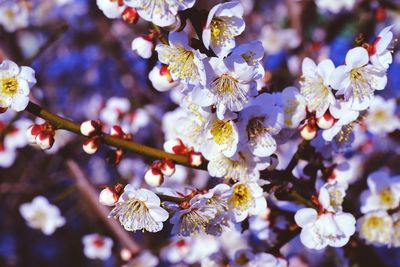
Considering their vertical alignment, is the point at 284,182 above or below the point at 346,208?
above

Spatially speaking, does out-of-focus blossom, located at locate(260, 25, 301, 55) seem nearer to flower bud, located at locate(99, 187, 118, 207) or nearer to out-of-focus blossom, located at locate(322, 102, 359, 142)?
out-of-focus blossom, located at locate(322, 102, 359, 142)

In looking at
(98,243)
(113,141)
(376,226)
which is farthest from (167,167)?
(98,243)

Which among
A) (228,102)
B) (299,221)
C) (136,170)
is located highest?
(228,102)

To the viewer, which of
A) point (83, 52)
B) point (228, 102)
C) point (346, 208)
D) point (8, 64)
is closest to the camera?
point (228, 102)

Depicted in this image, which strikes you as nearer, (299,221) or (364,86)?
(364,86)

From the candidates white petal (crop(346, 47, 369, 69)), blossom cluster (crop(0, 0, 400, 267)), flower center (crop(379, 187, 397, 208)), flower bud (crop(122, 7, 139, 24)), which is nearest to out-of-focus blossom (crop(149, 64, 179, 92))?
blossom cluster (crop(0, 0, 400, 267))

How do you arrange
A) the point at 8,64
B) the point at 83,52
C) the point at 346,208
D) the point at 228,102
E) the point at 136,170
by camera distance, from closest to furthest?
the point at 228,102 → the point at 8,64 → the point at 346,208 → the point at 136,170 → the point at 83,52

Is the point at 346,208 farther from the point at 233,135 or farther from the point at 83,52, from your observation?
the point at 83,52

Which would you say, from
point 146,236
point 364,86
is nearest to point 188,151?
point 364,86
